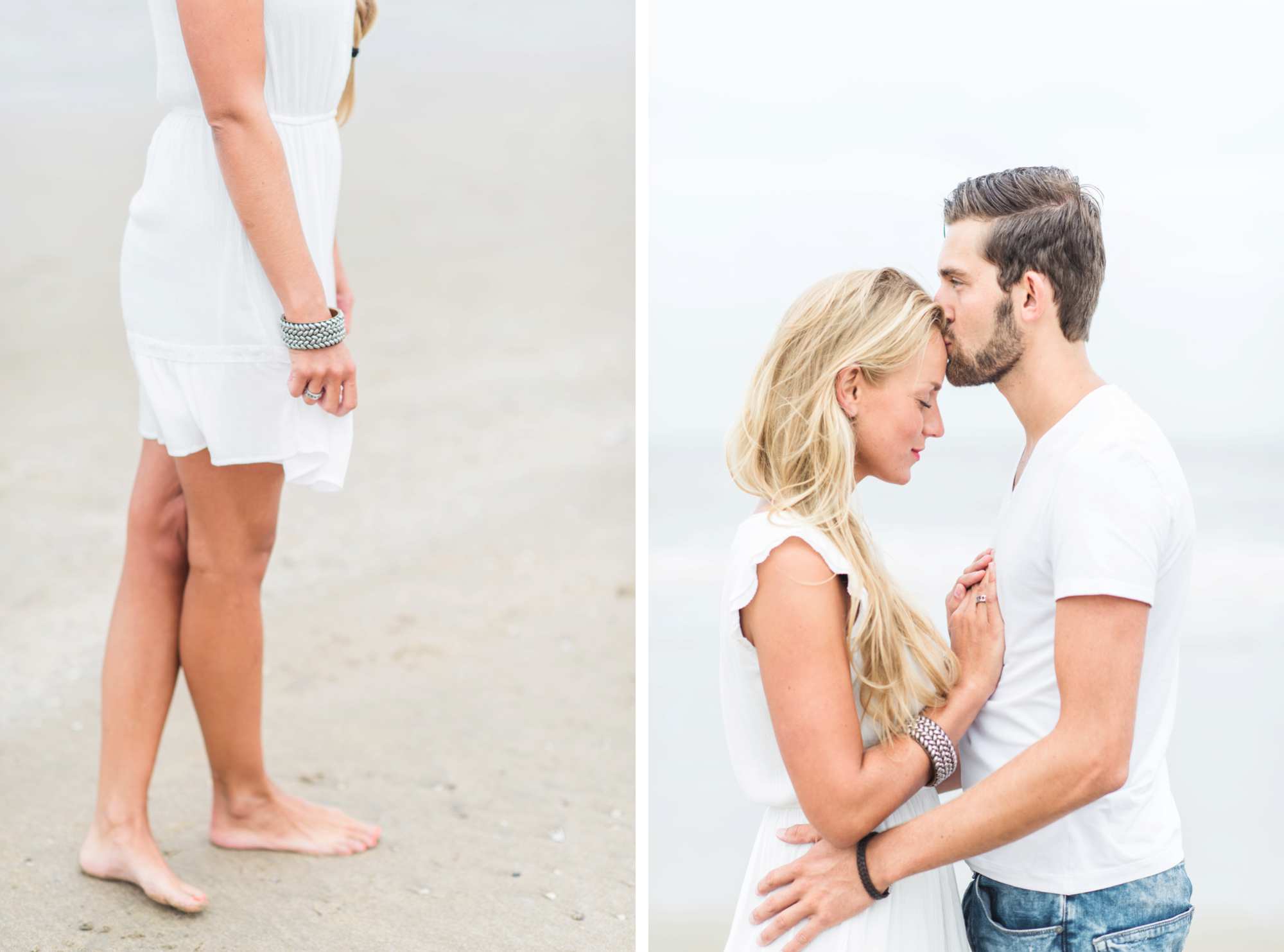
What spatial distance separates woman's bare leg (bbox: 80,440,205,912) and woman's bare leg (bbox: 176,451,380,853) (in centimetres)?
4

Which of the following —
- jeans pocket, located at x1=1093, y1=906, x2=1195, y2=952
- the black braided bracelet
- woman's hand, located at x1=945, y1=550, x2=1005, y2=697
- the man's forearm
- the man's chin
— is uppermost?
the man's chin

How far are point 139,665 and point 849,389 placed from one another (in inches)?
57.0

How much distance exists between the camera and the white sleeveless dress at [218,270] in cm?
215

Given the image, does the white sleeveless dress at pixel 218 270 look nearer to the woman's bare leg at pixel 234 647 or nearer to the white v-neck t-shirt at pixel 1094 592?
the woman's bare leg at pixel 234 647

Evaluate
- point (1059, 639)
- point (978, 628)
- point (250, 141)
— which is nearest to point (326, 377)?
point (250, 141)

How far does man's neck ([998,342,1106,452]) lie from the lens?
1.77 metres

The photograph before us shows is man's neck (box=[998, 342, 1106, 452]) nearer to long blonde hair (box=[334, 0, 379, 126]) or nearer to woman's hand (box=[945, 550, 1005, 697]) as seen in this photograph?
woman's hand (box=[945, 550, 1005, 697])

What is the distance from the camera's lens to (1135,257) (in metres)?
3.70

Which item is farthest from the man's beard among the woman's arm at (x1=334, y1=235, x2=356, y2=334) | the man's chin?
the woman's arm at (x1=334, y1=235, x2=356, y2=334)

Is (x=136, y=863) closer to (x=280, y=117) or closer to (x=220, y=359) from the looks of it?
(x=220, y=359)

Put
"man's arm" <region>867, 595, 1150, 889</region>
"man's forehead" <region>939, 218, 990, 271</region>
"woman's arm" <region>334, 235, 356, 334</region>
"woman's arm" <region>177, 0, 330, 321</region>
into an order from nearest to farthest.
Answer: "man's arm" <region>867, 595, 1150, 889</region>
"man's forehead" <region>939, 218, 990, 271</region>
"woman's arm" <region>177, 0, 330, 321</region>
"woman's arm" <region>334, 235, 356, 334</region>

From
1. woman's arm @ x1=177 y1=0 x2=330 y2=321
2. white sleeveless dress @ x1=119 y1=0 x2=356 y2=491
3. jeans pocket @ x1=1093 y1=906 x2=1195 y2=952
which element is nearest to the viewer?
jeans pocket @ x1=1093 y1=906 x2=1195 y2=952

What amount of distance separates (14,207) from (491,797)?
7903 mm

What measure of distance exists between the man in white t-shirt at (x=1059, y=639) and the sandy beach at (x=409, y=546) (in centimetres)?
101
